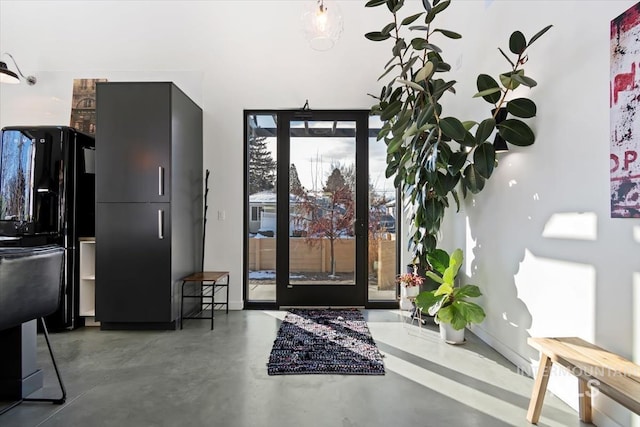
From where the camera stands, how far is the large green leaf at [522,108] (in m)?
2.32

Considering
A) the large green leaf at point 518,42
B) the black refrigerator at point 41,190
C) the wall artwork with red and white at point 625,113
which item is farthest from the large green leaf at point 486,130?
the black refrigerator at point 41,190

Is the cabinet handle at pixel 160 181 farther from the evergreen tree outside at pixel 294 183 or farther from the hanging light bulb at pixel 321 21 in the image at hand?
the hanging light bulb at pixel 321 21

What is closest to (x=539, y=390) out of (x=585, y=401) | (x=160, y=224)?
(x=585, y=401)

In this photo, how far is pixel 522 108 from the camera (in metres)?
2.35

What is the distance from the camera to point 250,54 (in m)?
4.20

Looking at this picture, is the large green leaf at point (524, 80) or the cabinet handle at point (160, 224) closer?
the large green leaf at point (524, 80)

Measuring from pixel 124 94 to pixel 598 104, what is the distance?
12.6ft

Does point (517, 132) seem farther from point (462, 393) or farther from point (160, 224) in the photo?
point (160, 224)

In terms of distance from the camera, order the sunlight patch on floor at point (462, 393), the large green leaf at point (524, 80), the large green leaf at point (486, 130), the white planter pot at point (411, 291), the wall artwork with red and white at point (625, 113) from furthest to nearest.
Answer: the white planter pot at point (411, 291)
the large green leaf at point (486, 130)
the large green leaf at point (524, 80)
the sunlight patch on floor at point (462, 393)
the wall artwork with red and white at point (625, 113)

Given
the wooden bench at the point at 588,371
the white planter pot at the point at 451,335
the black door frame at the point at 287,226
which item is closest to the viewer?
the wooden bench at the point at 588,371

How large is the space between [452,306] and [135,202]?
3.20 m

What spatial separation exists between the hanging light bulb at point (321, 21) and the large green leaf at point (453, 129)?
122 centimetres

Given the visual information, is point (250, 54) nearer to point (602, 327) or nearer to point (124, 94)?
point (124, 94)

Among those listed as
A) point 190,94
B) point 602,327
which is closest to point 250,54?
point 190,94
